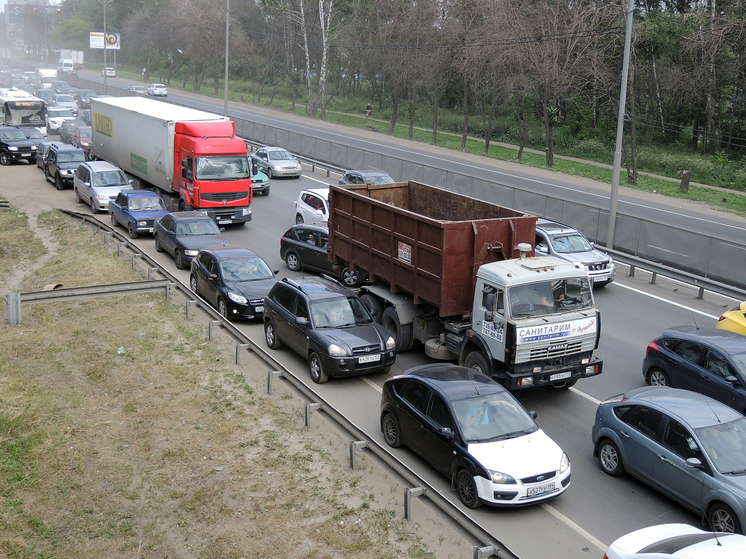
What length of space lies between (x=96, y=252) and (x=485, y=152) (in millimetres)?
33052

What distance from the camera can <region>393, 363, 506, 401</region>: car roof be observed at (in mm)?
10484

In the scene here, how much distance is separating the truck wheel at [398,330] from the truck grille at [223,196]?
38.2 feet

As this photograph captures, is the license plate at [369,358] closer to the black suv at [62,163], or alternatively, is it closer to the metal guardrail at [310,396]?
the metal guardrail at [310,396]

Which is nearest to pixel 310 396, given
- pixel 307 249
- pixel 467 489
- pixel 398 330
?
pixel 398 330

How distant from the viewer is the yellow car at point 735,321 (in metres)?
14.4

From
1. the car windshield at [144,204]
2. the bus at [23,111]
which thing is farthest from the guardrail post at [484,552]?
the bus at [23,111]

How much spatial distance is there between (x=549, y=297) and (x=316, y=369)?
4.28 metres

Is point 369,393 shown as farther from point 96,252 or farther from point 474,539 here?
point 96,252

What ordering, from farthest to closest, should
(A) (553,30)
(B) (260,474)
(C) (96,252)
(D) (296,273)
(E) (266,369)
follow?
(A) (553,30), (C) (96,252), (D) (296,273), (E) (266,369), (B) (260,474)

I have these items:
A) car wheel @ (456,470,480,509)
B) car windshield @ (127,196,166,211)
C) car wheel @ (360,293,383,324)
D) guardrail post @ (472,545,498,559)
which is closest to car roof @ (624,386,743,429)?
car wheel @ (456,470,480,509)

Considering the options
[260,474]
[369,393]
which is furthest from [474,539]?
[369,393]

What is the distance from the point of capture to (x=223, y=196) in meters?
25.3

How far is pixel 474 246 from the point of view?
13641 mm

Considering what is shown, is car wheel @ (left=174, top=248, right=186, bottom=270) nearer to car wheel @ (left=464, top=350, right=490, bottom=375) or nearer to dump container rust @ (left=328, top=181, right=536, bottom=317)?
dump container rust @ (left=328, top=181, right=536, bottom=317)
